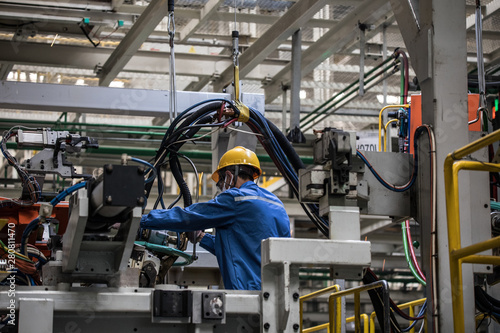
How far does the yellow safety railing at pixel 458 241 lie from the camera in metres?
3.16

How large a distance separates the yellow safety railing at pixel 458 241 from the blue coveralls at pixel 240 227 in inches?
48.5

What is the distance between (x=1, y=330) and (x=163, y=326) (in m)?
0.80

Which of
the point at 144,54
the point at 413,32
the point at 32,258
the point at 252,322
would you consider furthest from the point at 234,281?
the point at 144,54

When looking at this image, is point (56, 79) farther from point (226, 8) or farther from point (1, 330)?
point (1, 330)

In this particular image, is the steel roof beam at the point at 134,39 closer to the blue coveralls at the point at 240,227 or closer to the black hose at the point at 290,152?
the black hose at the point at 290,152

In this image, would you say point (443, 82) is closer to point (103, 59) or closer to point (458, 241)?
point (458, 241)

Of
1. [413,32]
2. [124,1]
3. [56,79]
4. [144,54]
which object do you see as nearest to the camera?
[413,32]

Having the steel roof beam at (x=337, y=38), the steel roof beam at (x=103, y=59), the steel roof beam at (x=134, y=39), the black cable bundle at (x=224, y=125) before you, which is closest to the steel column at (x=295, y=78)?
the steel roof beam at (x=337, y=38)

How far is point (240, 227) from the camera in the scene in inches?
170

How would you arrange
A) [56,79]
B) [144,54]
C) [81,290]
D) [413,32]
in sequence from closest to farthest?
[81,290], [413,32], [144,54], [56,79]

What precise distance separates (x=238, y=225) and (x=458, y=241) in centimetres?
145

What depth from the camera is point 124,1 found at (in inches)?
274

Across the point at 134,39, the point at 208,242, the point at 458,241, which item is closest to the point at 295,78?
the point at 134,39

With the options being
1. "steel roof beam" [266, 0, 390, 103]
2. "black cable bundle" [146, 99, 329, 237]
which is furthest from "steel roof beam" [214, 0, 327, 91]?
"black cable bundle" [146, 99, 329, 237]
